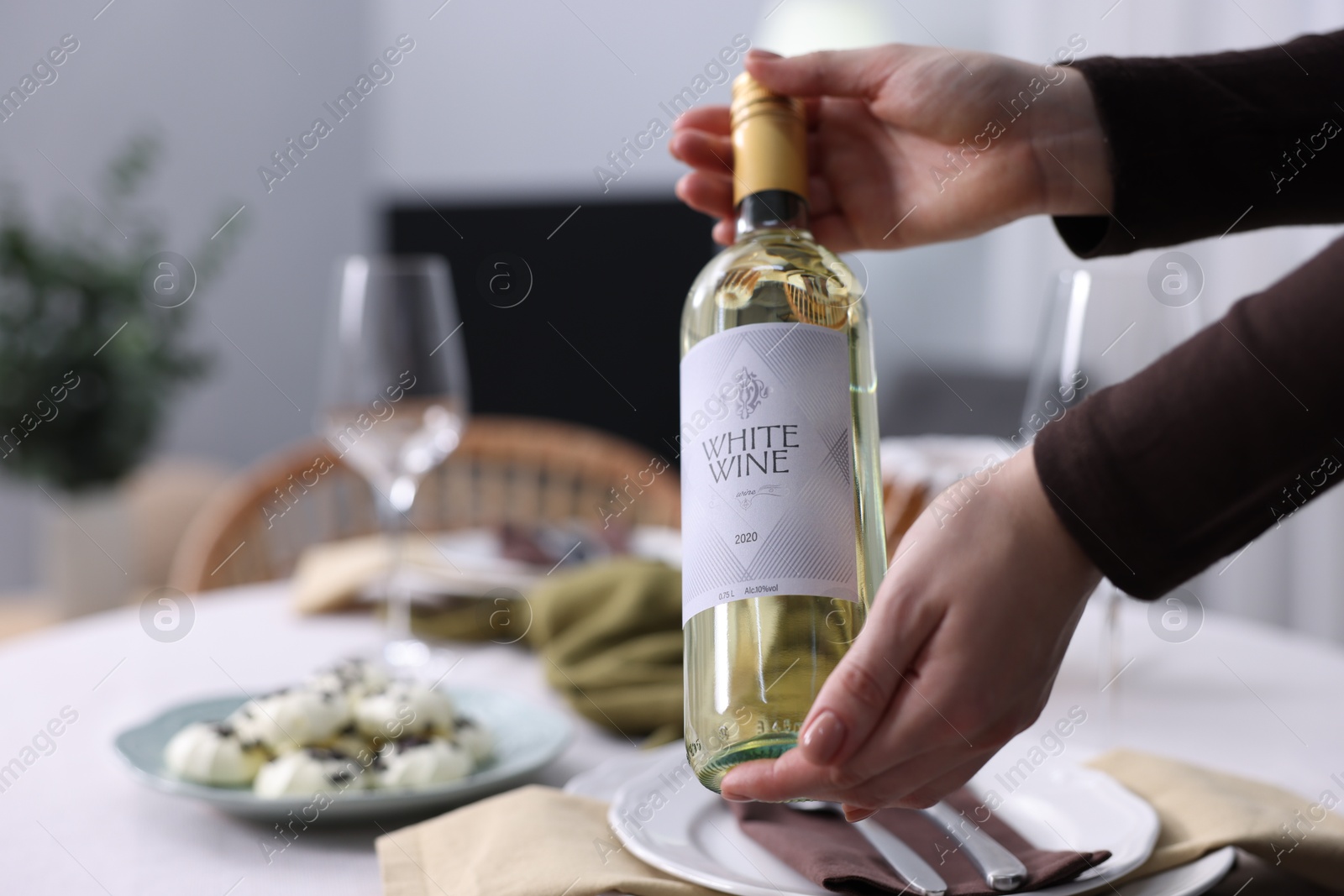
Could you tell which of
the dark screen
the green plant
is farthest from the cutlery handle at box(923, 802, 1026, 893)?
the green plant

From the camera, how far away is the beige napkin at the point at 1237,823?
0.50 m

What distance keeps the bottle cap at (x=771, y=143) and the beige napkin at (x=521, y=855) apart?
32 cm

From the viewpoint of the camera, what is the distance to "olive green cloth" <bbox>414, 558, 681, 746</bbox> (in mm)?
761

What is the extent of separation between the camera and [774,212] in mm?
543

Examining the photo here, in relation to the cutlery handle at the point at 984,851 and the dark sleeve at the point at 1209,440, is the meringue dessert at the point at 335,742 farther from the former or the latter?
the dark sleeve at the point at 1209,440

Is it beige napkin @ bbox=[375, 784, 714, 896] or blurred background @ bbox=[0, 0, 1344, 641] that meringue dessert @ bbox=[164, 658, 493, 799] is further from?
blurred background @ bbox=[0, 0, 1344, 641]

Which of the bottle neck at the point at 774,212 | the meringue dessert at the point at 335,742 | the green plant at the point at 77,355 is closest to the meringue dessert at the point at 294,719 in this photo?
the meringue dessert at the point at 335,742

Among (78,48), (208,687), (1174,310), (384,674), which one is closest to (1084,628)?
(1174,310)

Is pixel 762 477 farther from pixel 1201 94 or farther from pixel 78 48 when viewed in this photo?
pixel 78 48

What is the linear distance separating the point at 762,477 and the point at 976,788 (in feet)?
0.91

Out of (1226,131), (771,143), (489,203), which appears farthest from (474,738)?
(489,203)

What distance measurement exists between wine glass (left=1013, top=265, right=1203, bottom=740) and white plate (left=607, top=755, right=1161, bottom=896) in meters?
0.19

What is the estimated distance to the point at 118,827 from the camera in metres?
0.60

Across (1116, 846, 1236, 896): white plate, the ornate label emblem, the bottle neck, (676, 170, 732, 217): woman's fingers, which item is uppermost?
(676, 170, 732, 217): woman's fingers
